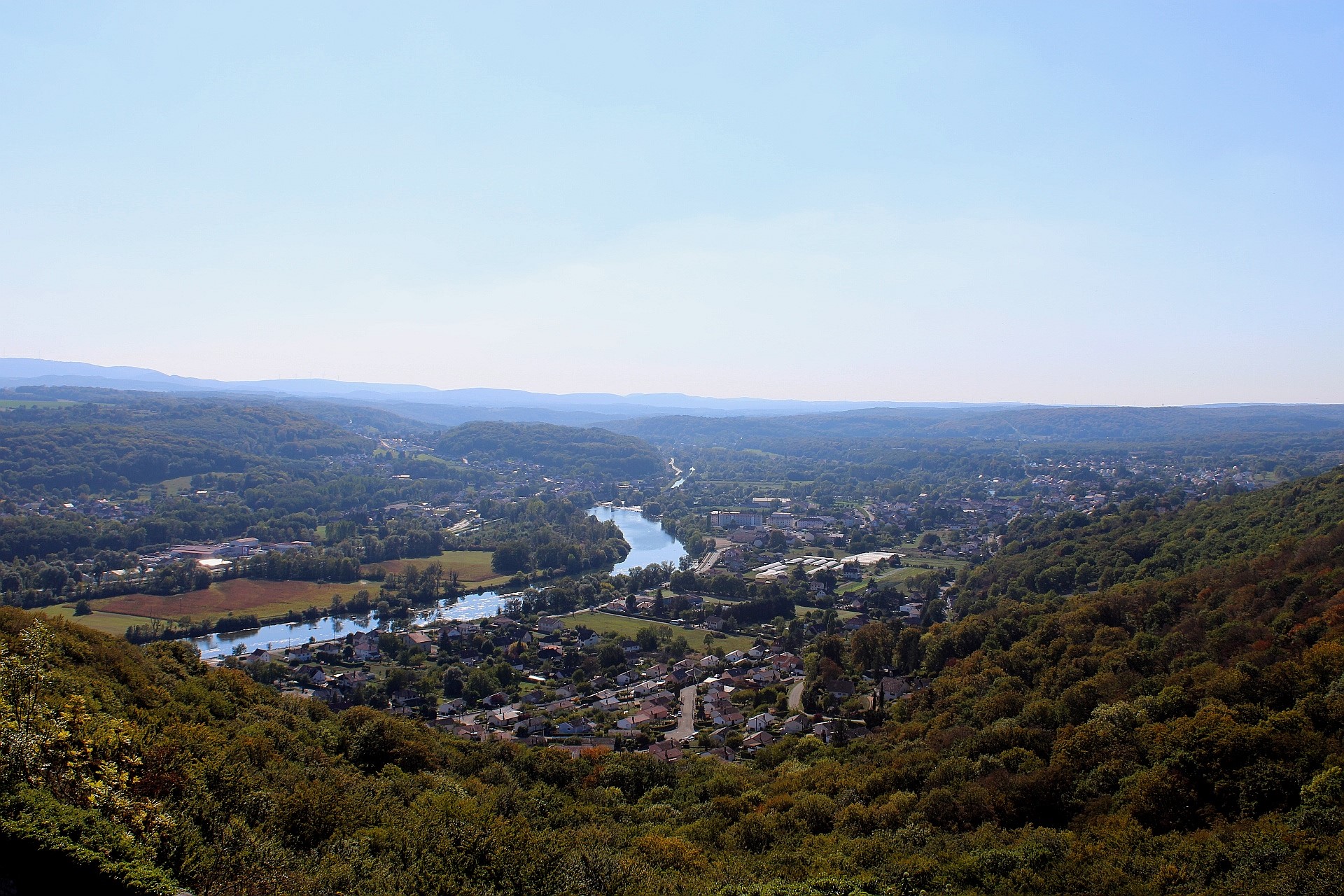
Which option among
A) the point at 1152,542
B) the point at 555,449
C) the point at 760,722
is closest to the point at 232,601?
the point at 760,722

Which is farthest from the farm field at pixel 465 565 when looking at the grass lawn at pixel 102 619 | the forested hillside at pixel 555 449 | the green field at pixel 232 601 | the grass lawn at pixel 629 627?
the forested hillside at pixel 555 449

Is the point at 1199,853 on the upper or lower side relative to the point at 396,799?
upper

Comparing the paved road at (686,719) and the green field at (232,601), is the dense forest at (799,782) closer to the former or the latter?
the paved road at (686,719)

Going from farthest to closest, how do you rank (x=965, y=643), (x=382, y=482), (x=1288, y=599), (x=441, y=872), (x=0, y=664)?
(x=382, y=482) < (x=965, y=643) < (x=1288, y=599) < (x=441, y=872) < (x=0, y=664)

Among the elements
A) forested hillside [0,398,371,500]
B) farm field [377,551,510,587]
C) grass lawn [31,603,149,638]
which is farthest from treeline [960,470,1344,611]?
forested hillside [0,398,371,500]

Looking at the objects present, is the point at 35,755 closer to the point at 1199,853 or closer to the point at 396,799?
the point at 396,799

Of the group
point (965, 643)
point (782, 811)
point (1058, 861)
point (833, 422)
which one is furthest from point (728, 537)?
point (833, 422)

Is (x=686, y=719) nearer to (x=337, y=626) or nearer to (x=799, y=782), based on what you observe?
(x=799, y=782)
